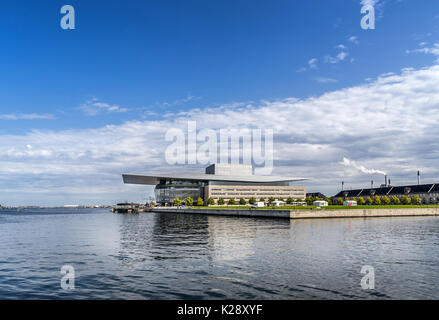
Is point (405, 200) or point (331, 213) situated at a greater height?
point (331, 213)

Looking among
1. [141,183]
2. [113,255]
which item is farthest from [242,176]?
[113,255]

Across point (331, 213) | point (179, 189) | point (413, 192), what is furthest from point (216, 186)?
point (331, 213)

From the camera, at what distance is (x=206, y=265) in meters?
19.1

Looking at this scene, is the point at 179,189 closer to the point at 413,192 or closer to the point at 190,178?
the point at 190,178

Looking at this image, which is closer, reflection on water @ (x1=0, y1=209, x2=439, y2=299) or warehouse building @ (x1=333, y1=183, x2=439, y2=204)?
reflection on water @ (x1=0, y1=209, x2=439, y2=299)

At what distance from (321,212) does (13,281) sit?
62.7m

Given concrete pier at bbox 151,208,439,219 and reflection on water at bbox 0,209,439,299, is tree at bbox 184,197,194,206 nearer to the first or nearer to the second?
concrete pier at bbox 151,208,439,219

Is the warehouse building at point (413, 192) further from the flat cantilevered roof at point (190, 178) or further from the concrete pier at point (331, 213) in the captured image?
→ the concrete pier at point (331, 213)

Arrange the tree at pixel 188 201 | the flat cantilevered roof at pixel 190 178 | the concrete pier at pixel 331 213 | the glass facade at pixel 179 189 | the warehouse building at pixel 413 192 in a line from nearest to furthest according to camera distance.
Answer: the concrete pier at pixel 331 213 → the warehouse building at pixel 413 192 → the tree at pixel 188 201 → the flat cantilevered roof at pixel 190 178 → the glass facade at pixel 179 189

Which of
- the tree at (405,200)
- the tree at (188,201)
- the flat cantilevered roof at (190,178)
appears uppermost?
the flat cantilevered roof at (190,178)

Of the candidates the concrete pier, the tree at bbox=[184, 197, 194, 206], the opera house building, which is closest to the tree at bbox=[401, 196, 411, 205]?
the concrete pier

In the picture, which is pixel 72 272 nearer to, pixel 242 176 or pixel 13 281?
pixel 13 281

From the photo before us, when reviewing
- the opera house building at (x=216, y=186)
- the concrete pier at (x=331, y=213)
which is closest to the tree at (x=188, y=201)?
the opera house building at (x=216, y=186)
